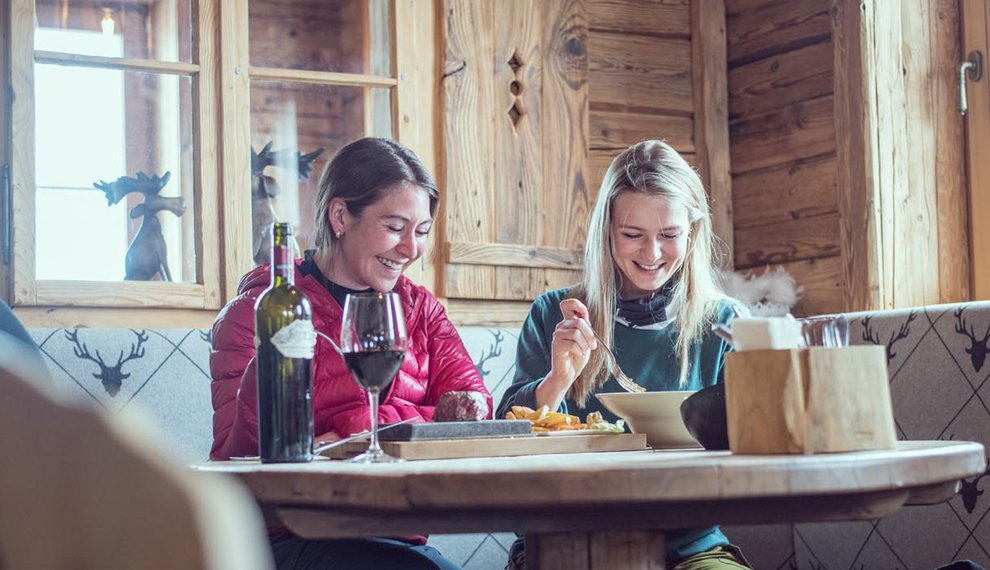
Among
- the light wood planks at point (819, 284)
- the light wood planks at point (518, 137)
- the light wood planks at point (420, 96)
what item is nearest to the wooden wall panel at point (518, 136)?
the light wood planks at point (518, 137)

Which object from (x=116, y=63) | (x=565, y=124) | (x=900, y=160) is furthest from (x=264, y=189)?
(x=900, y=160)

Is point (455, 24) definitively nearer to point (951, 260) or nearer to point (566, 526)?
point (951, 260)

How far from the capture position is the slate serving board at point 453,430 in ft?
5.21

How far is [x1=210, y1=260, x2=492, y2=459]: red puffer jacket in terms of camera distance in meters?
2.15

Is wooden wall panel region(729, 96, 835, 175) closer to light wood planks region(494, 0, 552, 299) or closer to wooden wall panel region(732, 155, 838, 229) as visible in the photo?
wooden wall panel region(732, 155, 838, 229)

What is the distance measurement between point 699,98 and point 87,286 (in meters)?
2.03

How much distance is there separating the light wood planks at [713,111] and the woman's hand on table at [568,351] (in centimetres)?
178

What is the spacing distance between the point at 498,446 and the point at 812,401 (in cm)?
44

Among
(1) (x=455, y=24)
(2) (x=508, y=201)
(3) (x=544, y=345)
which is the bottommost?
(3) (x=544, y=345)

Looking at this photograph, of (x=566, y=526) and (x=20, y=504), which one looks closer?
(x=20, y=504)

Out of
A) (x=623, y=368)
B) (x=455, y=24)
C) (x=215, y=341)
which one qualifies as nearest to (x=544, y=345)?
(x=623, y=368)

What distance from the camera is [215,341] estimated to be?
2232 millimetres

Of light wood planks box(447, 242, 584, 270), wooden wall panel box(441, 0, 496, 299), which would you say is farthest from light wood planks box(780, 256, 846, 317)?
wooden wall panel box(441, 0, 496, 299)

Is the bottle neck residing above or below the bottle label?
above
